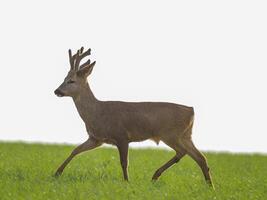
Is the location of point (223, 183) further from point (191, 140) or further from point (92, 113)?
point (92, 113)

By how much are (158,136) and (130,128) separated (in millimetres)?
527

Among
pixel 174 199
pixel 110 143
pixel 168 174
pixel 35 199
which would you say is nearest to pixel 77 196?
pixel 35 199

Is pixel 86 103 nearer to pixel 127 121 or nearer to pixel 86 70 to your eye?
pixel 86 70

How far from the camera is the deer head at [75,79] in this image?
43.5 ft

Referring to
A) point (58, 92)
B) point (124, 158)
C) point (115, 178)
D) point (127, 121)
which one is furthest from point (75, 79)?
point (115, 178)

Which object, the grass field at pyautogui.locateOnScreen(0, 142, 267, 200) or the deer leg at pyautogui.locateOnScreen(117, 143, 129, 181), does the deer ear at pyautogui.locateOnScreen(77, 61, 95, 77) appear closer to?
the deer leg at pyautogui.locateOnScreen(117, 143, 129, 181)

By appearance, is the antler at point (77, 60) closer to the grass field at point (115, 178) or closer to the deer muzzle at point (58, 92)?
the deer muzzle at point (58, 92)

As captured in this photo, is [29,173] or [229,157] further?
[229,157]

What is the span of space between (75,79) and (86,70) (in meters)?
0.26

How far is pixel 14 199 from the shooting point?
385 inches

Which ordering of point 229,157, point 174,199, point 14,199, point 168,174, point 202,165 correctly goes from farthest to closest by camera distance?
point 229,157 < point 168,174 < point 202,165 < point 174,199 < point 14,199

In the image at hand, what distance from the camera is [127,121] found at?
43.1ft

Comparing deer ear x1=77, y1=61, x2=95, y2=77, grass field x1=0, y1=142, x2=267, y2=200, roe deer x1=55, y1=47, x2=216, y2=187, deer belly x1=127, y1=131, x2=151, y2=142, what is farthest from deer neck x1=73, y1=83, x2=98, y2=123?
grass field x1=0, y1=142, x2=267, y2=200

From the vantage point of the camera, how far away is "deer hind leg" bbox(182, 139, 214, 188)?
12784 millimetres
